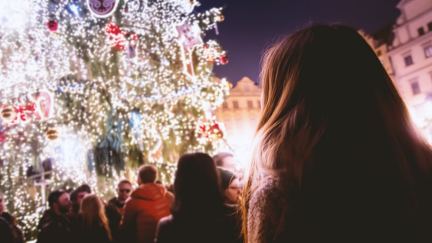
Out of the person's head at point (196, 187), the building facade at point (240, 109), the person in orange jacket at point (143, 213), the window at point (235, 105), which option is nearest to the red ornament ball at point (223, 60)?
the person in orange jacket at point (143, 213)

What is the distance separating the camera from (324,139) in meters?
1.09

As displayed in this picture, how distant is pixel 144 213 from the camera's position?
181 inches

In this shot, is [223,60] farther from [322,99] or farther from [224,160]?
[322,99]

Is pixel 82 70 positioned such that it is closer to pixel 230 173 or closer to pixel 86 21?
pixel 86 21

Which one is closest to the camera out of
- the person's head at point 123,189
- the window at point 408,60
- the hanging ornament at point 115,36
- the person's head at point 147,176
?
the person's head at point 147,176

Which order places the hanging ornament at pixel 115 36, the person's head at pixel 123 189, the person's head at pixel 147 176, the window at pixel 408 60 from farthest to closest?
the window at pixel 408 60
the hanging ornament at pixel 115 36
the person's head at pixel 123 189
the person's head at pixel 147 176

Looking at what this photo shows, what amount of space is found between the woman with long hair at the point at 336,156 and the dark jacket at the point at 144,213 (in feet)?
11.7

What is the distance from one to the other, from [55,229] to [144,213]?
85.4 inches

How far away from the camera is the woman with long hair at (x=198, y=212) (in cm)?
293

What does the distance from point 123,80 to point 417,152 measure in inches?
505

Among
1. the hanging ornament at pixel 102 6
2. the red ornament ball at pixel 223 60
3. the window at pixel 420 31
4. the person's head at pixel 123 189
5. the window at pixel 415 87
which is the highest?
the window at pixel 420 31

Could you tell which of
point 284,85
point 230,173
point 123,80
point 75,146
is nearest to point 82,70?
point 123,80

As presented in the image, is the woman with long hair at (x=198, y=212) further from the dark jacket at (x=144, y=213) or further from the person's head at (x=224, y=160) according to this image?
the person's head at (x=224, y=160)

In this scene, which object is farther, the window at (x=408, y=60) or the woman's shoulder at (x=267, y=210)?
the window at (x=408, y=60)
